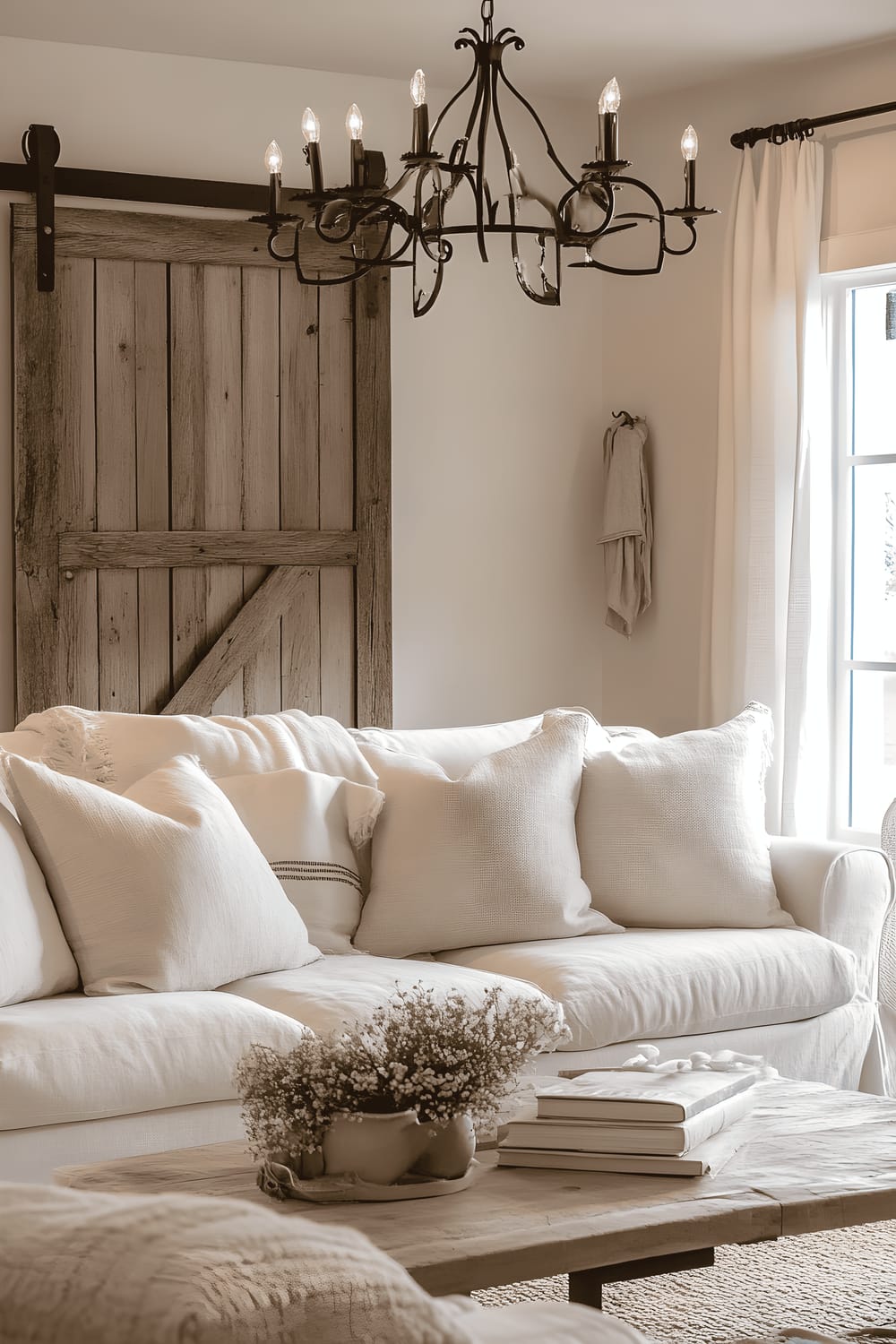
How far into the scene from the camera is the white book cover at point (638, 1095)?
1.92m

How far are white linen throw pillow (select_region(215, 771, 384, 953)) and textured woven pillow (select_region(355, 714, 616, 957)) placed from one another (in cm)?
6

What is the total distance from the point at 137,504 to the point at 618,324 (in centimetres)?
187

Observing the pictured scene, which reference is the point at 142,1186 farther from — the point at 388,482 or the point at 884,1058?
the point at 388,482

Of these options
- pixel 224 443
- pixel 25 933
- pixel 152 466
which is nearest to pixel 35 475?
pixel 152 466

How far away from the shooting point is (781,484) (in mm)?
4699

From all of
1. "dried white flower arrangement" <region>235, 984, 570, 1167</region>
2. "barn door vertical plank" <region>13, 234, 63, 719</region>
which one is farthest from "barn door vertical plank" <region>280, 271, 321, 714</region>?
"dried white flower arrangement" <region>235, 984, 570, 1167</region>

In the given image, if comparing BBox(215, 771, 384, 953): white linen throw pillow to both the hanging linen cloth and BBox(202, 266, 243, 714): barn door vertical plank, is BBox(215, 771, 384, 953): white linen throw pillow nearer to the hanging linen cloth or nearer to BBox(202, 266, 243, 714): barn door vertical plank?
BBox(202, 266, 243, 714): barn door vertical plank

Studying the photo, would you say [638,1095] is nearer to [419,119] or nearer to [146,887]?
[146,887]

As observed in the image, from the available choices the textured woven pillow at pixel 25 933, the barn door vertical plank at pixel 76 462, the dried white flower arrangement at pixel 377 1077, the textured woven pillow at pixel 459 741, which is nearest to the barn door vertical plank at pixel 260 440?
the barn door vertical plank at pixel 76 462

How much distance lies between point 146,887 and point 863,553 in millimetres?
2801

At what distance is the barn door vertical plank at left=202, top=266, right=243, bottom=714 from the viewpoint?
15.5 ft

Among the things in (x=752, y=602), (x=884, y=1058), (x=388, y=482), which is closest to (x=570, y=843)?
(x=884, y=1058)

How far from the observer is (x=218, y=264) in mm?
4691

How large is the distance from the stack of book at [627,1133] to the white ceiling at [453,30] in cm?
326
